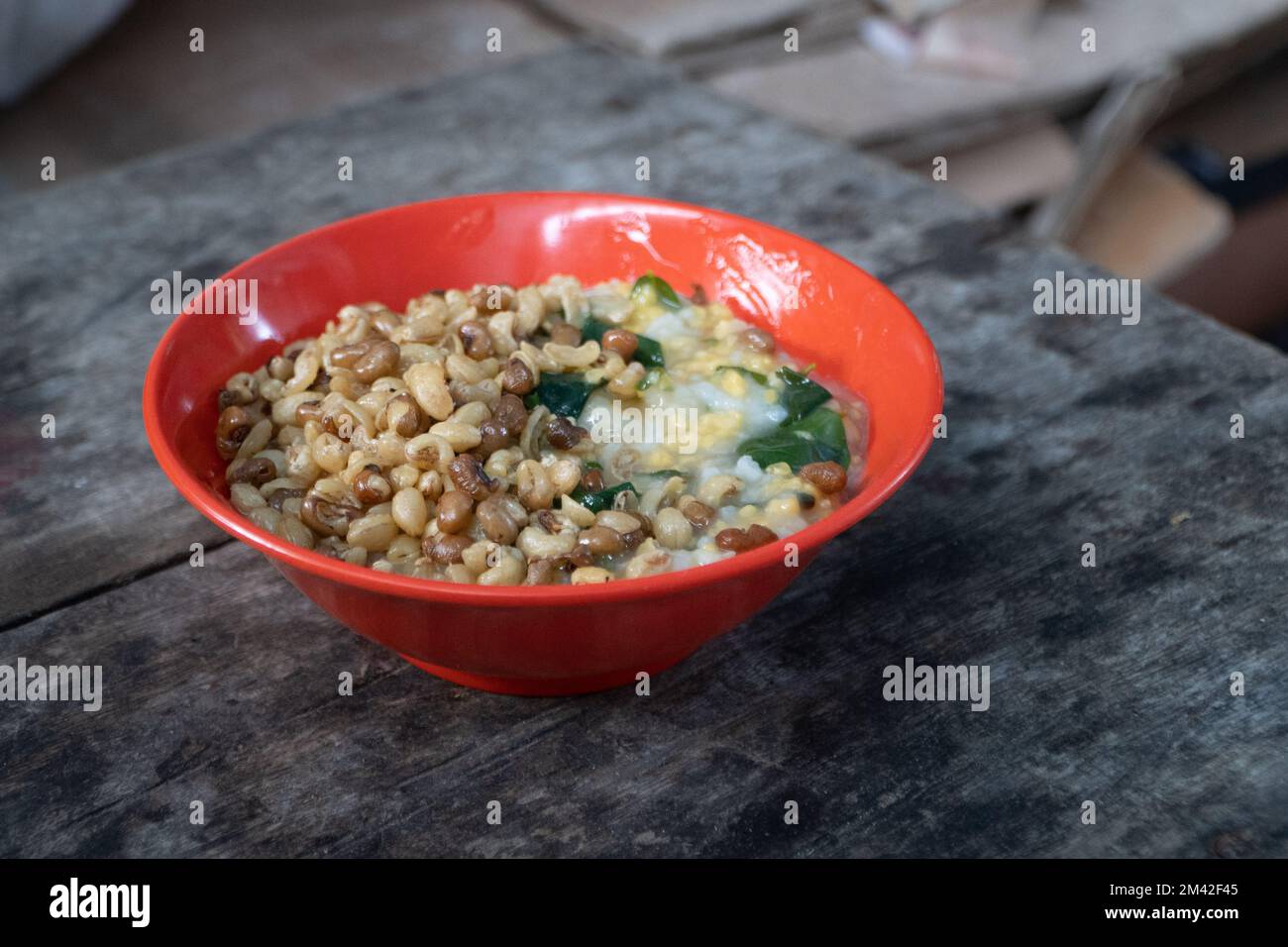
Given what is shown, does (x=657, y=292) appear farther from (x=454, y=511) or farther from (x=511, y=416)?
(x=454, y=511)

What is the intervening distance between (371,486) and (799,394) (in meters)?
0.49

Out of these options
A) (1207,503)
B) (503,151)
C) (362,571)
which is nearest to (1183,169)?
(503,151)

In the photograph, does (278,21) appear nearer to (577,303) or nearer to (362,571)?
(577,303)

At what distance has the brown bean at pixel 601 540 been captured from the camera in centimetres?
124

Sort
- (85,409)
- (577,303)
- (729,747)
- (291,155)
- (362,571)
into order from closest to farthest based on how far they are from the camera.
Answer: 1. (362,571)
2. (729,747)
3. (577,303)
4. (85,409)
5. (291,155)

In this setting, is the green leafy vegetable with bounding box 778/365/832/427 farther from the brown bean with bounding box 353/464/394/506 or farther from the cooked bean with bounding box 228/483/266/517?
the cooked bean with bounding box 228/483/266/517

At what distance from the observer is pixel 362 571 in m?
1.09

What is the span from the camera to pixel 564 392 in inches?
57.4

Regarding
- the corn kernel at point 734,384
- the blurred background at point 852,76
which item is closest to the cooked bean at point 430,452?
the corn kernel at point 734,384

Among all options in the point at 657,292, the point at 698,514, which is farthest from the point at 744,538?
the point at 657,292

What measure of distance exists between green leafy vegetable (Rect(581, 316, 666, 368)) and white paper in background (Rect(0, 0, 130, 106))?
2.41 meters

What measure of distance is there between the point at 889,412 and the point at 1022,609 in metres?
0.28

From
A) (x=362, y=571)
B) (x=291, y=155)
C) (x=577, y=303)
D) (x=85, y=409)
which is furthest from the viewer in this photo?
(x=291, y=155)
